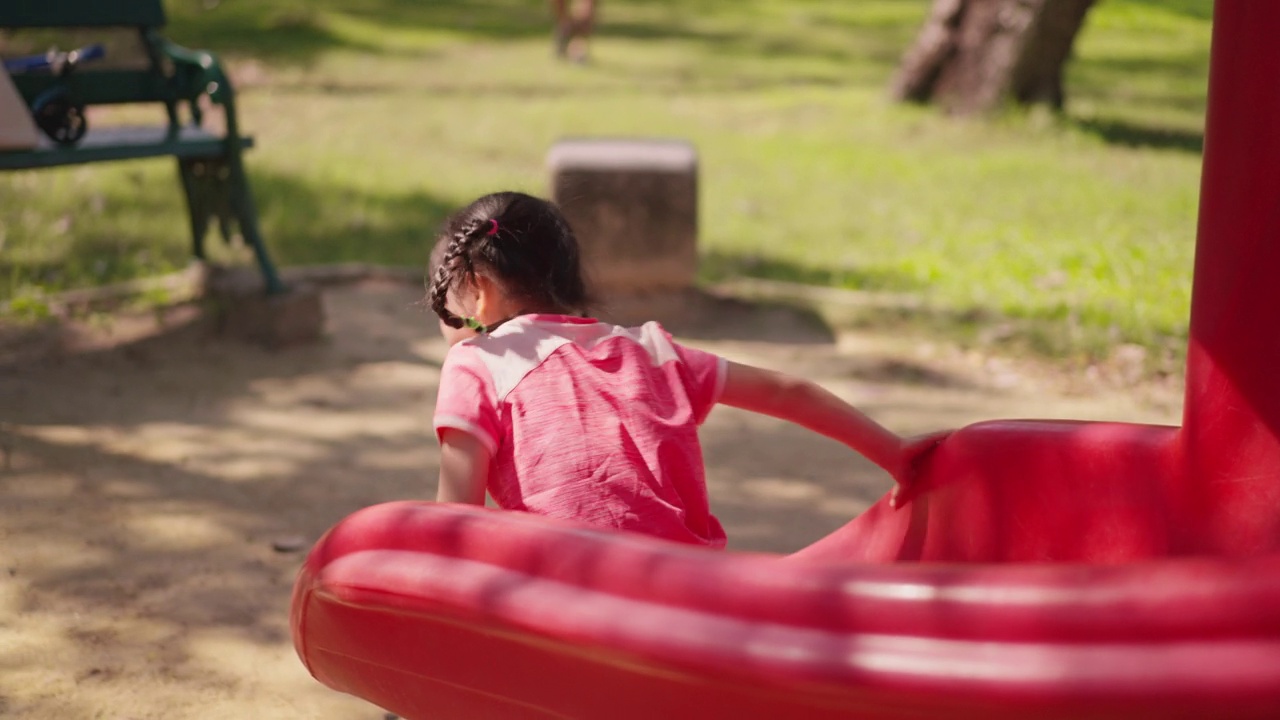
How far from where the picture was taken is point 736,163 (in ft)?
28.8

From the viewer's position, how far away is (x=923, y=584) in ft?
4.81

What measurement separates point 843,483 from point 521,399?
2041 millimetres

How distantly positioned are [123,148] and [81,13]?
0.70 m

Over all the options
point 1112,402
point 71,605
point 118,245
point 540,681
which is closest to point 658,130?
point 118,245

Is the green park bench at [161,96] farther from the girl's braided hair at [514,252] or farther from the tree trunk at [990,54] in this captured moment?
the tree trunk at [990,54]

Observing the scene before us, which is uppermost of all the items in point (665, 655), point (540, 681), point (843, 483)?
point (665, 655)

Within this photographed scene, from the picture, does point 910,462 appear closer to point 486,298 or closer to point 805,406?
point 805,406

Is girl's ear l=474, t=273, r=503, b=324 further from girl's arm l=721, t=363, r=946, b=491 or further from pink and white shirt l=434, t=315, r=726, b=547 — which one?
girl's arm l=721, t=363, r=946, b=491

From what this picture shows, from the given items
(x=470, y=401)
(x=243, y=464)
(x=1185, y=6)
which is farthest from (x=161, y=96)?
(x=1185, y=6)

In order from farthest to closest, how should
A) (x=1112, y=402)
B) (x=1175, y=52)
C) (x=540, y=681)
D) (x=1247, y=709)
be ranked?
(x=1175, y=52) → (x=1112, y=402) → (x=540, y=681) → (x=1247, y=709)

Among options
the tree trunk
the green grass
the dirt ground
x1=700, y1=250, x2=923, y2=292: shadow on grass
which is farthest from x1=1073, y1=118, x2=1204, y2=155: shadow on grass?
the dirt ground

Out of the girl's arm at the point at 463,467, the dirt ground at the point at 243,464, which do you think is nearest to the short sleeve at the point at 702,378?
the girl's arm at the point at 463,467

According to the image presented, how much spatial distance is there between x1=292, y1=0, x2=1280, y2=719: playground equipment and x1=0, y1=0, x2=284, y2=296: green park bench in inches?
128

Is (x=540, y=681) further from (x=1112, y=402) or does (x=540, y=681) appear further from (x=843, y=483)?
(x=1112, y=402)
